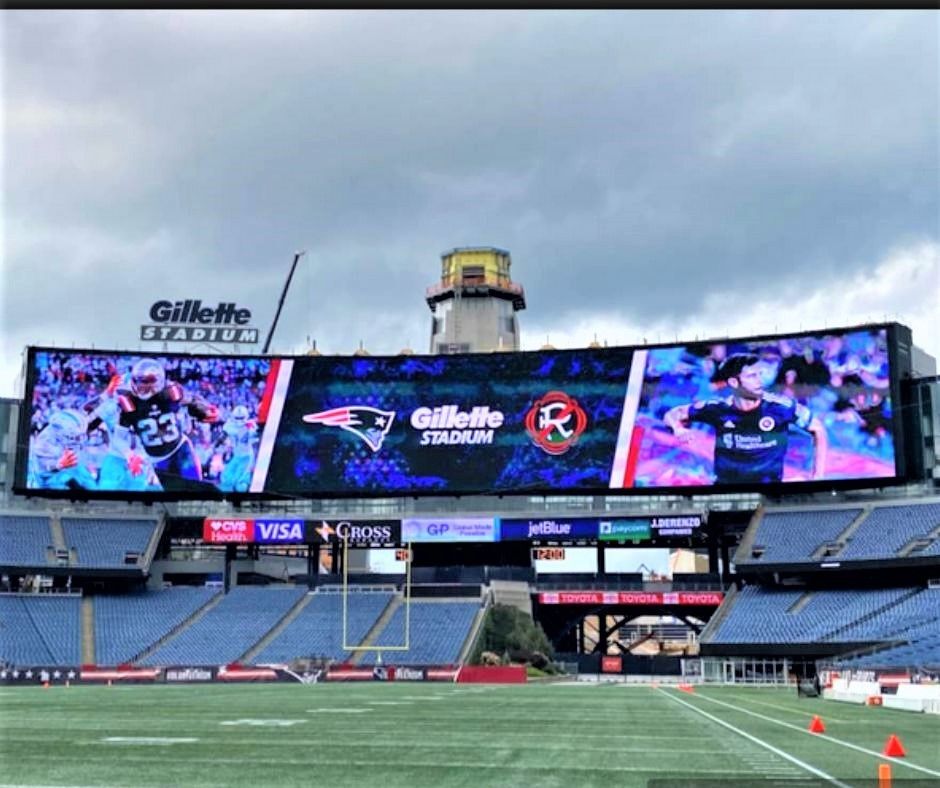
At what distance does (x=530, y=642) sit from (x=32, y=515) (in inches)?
1230

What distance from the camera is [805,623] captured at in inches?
2323

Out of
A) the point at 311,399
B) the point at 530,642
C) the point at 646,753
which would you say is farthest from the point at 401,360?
the point at 646,753

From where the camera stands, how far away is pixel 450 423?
2662 inches

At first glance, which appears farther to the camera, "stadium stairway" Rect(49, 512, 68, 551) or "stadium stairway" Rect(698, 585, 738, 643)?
"stadium stairway" Rect(49, 512, 68, 551)

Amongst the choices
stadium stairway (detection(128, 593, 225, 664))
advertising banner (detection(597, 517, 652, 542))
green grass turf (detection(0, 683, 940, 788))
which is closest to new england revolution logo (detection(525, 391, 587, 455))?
advertising banner (detection(597, 517, 652, 542))

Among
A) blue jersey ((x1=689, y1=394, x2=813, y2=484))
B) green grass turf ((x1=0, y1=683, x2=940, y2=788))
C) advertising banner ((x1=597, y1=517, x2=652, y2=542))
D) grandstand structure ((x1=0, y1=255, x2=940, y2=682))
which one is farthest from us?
advertising banner ((x1=597, y1=517, x2=652, y2=542))

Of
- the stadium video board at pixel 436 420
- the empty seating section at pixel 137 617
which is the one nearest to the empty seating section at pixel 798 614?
the stadium video board at pixel 436 420

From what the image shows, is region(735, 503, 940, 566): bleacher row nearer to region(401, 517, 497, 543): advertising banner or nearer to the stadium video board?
the stadium video board

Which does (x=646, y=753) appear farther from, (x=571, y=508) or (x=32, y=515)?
(x=32, y=515)

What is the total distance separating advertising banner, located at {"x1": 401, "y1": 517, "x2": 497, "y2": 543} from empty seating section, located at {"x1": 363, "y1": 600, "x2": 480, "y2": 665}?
3.58m

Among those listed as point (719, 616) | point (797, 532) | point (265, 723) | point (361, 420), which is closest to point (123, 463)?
point (361, 420)

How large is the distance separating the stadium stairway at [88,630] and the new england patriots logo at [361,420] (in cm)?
1625

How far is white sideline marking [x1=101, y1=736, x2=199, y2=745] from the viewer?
713 inches

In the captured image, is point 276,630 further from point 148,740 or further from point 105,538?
point 148,740
